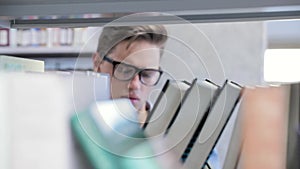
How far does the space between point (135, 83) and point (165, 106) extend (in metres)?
0.06

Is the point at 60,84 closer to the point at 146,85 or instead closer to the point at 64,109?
the point at 64,109

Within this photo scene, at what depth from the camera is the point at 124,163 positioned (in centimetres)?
42

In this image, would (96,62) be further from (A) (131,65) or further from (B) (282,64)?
(B) (282,64)

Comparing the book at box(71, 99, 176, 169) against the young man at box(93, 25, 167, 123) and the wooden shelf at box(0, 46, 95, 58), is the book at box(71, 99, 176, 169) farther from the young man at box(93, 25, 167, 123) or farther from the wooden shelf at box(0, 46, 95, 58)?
the wooden shelf at box(0, 46, 95, 58)

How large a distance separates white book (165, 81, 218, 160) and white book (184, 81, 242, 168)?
1cm

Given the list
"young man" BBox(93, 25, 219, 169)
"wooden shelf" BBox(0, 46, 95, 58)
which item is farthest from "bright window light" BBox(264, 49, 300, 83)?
"young man" BBox(93, 25, 219, 169)

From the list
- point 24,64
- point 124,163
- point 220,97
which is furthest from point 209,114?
point 24,64

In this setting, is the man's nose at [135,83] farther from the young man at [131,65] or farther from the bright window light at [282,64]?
the bright window light at [282,64]

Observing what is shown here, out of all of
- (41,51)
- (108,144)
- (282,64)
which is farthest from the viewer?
(282,64)

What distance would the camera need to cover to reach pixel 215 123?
51cm

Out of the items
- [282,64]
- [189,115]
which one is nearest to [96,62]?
[189,115]

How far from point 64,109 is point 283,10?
1.09 feet

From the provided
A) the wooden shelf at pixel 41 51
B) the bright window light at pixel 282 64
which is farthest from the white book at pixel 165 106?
the bright window light at pixel 282 64

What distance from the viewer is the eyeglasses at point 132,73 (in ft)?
1.70
